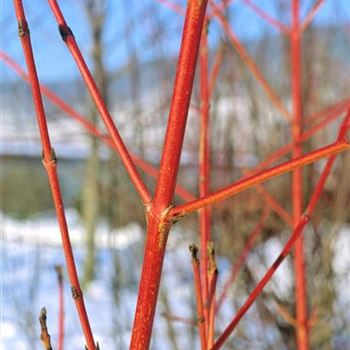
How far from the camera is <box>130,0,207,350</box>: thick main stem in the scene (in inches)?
18.0

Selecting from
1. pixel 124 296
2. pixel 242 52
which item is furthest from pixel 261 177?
pixel 124 296

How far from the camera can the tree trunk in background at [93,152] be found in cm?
467

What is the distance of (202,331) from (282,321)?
2351 mm

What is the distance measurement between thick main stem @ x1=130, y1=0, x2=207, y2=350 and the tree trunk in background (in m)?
3.72

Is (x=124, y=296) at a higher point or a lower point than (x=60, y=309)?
higher

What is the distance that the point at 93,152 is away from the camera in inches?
202

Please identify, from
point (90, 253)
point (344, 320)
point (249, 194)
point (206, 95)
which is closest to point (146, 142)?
point (249, 194)

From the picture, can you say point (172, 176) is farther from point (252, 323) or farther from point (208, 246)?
point (252, 323)

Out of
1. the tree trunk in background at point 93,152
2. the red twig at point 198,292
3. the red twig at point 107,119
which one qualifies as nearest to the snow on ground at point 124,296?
the tree trunk in background at point 93,152

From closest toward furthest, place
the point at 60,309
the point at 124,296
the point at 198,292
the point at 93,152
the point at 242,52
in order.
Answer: the point at 198,292 < the point at 60,309 < the point at 242,52 < the point at 124,296 < the point at 93,152

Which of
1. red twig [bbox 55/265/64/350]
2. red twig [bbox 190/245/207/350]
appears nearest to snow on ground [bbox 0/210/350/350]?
red twig [bbox 55/265/64/350]

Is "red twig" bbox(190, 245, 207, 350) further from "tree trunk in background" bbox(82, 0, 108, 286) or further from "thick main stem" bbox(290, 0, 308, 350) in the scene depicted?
"tree trunk in background" bbox(82, 0, 108, 286)

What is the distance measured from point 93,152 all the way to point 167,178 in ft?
15.4

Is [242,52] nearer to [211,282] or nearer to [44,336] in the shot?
[211,282]
